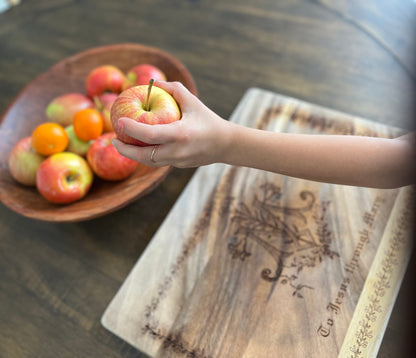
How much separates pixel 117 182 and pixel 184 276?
0.27 meters

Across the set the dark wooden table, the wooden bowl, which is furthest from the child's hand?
the dark wooden table

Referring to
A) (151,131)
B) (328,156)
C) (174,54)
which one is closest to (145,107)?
(151,131)

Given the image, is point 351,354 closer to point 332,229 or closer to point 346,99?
point 332,229

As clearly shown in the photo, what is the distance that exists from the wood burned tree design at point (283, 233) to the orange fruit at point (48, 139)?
428mm

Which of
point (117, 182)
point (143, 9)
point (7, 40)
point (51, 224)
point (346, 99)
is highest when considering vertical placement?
point (143, 9)

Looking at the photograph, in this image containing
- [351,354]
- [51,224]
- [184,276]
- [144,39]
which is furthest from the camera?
[144,39]

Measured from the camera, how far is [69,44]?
1.18 metres

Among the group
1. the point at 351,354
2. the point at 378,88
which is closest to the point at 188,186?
the point at 351,354

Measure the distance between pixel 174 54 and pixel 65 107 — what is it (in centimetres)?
43

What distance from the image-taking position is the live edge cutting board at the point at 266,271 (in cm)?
57

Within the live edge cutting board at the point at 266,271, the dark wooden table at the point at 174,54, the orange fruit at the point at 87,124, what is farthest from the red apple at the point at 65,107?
the live edge cutting board at the point at 266,271

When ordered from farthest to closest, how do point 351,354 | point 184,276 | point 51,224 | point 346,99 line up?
point 346,99, point 51,224, point 184,276, point 351,354

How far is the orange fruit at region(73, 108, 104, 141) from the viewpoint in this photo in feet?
2.39

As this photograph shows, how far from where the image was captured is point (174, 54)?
109 cm
